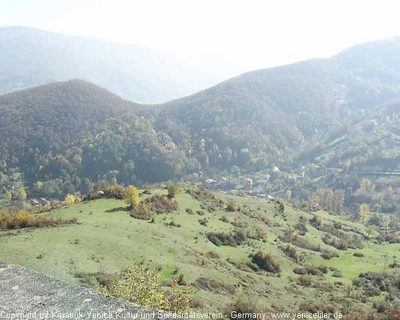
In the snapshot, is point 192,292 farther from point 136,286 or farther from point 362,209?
point 362,209

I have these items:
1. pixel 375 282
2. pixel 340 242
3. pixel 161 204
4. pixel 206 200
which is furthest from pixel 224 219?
pixel 375 282

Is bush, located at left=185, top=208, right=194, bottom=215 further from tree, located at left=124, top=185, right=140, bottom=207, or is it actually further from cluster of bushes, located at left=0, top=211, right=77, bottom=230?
cluster of bushes, located at left=0, top=211, right=77, bottom=230

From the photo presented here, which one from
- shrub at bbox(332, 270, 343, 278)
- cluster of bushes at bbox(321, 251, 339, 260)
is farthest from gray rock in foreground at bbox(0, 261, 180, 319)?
cluster of bushes at bbox(321, 251, 339, 260)

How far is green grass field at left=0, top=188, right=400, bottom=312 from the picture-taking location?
35062mm

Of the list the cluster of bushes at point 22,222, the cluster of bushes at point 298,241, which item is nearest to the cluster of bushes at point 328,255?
the cluster of bushes at point 298,241

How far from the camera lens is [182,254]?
47.2m

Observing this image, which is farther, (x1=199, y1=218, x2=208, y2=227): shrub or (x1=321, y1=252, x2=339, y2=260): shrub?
(x1=321, y1=252, x2=339, y2=260): shrub

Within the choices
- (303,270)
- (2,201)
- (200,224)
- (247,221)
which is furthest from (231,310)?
(2,201)

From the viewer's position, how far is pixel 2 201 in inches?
7825

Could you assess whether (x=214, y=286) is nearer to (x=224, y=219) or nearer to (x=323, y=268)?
(x=323, y=268)

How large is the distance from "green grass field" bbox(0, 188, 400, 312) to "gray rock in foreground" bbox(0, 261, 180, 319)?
24054 mm

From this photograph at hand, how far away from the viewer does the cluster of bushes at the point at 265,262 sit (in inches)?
2178

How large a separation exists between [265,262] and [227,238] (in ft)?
33.3

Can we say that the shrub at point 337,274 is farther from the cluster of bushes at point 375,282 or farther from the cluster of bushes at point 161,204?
the cluster of bushes at point 161,204
